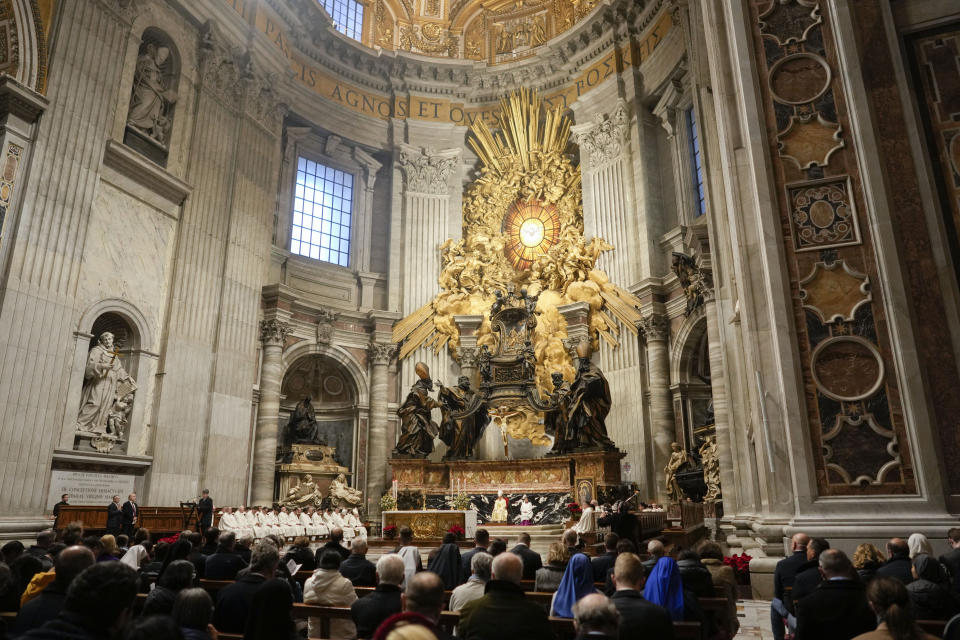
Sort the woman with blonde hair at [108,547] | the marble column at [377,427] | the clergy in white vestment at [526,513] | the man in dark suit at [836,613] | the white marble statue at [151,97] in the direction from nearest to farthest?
the man in dark suit at [836,613] → the woman with blonde hair at [108,547] → the white marble statue at [151,97] → the clergy in white vestment at [526,513] → the marble column at [377,427]

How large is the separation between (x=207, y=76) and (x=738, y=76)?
11943mm

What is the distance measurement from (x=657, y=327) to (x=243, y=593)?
1298cm

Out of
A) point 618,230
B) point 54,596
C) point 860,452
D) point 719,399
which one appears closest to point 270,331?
point 618,230

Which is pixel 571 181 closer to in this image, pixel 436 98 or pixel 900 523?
pixel 436 98

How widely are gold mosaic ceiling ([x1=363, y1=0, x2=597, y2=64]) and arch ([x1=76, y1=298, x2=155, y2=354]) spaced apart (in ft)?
40.1

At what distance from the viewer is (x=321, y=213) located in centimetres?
1884

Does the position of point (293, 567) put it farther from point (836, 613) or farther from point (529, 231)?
point (529, 231)

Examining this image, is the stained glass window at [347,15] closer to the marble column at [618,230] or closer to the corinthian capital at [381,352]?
the marble column at [618,230]

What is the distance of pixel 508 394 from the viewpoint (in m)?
16.2

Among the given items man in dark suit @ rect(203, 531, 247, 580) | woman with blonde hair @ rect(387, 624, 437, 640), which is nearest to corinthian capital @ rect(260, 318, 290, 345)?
man in dark suit @ rect(203, 531, 247, 580)

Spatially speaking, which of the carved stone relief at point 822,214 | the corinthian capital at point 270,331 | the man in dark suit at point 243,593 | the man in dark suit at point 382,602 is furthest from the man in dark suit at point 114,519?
the carved stone relief at point 822,214

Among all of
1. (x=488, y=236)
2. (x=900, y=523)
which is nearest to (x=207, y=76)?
(x=488, y=236)

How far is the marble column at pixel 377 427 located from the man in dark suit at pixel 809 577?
13366mm

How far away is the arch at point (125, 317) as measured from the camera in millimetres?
11281
